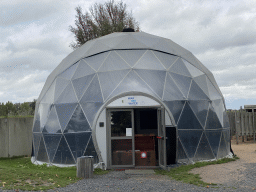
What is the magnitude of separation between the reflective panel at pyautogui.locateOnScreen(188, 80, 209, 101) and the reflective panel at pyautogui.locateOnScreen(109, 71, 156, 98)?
5.55 ft

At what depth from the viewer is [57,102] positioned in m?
11.4

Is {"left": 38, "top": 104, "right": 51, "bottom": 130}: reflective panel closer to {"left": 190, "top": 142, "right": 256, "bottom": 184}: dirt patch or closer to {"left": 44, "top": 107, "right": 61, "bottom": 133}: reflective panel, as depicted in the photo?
{"left": 44, "top": 107, "right": 61, "bottom": 133}: reflective panel

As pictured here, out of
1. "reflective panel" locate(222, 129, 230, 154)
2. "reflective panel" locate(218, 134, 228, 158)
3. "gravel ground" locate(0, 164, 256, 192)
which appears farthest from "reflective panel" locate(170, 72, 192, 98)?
"gravel ground" locate(0, 164, 256, 192)

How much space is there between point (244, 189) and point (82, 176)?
480cm

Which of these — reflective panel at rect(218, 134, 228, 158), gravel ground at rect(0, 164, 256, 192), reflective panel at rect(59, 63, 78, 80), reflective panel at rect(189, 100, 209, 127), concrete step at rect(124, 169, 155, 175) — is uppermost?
reflective panel at rect(59, 63, 78, 80)

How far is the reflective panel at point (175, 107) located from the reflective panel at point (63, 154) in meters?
4.18

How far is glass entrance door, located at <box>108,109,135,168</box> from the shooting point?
10.4 metres

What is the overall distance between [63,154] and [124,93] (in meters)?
3.34

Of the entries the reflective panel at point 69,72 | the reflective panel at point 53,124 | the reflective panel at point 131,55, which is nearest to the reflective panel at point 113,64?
the reflective panel at point 131,55

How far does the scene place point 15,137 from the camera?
49.1 ft

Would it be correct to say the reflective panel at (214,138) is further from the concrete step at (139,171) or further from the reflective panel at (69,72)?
the reflective panel at (69,72)

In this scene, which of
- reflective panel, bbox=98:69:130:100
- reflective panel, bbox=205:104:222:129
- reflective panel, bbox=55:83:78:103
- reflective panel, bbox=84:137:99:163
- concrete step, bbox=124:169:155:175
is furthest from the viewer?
reflective panel, bbox=205:104:222:129

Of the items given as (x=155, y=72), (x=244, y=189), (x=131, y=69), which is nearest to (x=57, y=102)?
(x=131, y=69)

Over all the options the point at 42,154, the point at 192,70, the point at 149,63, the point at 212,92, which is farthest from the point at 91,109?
the point at 212,92
